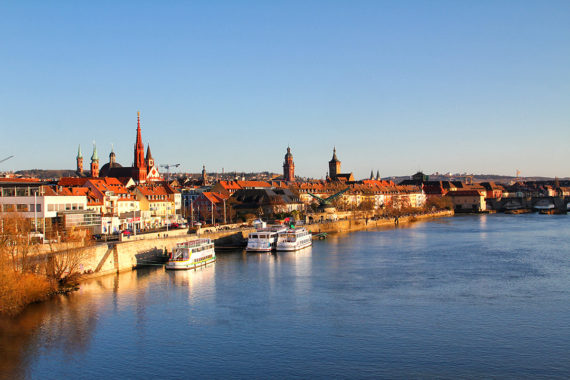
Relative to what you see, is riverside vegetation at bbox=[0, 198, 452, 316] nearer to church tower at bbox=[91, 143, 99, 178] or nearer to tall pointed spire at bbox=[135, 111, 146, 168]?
tall pointed spire at bbox=[135, 111, 146, 168]

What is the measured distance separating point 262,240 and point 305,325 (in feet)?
85.4

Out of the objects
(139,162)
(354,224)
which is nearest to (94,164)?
(139,162)

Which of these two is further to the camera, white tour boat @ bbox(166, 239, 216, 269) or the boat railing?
the boat railing

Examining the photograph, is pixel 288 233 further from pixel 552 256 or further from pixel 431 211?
pixel 431 211

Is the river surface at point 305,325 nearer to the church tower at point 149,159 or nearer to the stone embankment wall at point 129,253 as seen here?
the stone embankment wall at point 129,253

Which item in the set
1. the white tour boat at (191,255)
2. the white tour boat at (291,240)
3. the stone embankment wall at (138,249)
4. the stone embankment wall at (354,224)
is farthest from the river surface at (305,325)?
the stone embankment wall at (354,224)

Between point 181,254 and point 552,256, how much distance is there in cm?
2539

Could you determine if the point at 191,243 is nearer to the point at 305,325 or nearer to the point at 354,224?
the point at 305,325

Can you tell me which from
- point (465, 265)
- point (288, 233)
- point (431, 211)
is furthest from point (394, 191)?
point (465, 265)

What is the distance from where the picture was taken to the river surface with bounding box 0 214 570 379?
779 inches

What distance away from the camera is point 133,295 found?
30.0m

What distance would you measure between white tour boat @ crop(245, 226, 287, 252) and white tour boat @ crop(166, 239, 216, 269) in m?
7.83

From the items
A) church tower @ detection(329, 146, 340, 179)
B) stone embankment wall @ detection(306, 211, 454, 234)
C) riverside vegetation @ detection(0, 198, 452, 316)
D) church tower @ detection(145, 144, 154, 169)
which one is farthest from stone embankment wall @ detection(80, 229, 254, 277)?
church tower @ detection(329, 146, 340, 179)

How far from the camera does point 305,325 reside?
24375 mm
